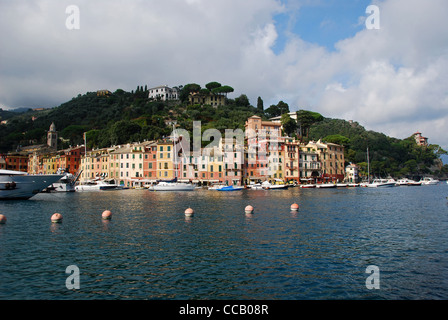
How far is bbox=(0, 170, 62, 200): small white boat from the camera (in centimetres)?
4366

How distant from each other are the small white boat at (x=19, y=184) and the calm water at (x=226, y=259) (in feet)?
75.3

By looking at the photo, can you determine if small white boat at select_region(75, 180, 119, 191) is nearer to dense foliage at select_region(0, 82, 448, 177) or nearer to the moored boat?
the moored boat

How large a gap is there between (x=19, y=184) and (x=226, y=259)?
41347mm

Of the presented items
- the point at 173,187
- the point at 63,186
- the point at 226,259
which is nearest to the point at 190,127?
the point at 173,187

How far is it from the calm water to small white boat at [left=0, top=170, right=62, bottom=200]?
23.0m

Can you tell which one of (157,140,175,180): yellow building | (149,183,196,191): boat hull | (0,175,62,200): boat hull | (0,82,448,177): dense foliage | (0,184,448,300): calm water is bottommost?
(0,184,448,300): calm water

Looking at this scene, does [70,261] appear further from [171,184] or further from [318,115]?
[318,115]

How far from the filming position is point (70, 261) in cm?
1491

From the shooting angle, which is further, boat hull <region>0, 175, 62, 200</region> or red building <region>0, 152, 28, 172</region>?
red building <region>0, 152, 28, 172</region>

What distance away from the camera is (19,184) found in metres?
44.8

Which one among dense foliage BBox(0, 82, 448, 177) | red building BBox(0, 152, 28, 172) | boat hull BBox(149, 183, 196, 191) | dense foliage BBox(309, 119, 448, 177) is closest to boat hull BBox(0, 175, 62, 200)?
boat hull BBox(149, 183, 196, 191)

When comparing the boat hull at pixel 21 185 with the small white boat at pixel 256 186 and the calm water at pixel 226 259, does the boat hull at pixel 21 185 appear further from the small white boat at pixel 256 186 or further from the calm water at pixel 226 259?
the small white boat at pixel 256 186
